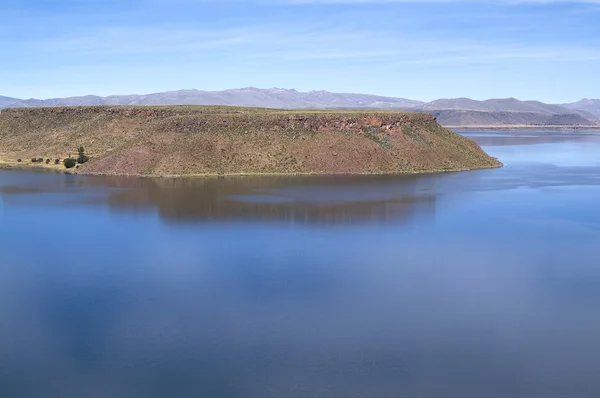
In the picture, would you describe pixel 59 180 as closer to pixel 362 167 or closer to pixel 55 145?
pixel 55 145

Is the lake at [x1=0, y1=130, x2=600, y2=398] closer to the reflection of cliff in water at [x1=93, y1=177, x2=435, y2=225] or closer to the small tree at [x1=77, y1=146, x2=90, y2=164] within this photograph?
the reflection of cliff in water at [x1=93, y1=177, x2=435, y2=225]

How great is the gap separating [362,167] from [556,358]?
209ft

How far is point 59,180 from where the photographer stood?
248 feet

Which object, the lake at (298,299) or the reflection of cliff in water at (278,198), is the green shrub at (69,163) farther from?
the lake at (298,299)

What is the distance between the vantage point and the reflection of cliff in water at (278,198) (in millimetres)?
50969

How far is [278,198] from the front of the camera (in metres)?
59.8

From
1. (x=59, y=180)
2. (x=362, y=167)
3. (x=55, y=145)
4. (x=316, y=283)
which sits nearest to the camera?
(x=316, y=283)

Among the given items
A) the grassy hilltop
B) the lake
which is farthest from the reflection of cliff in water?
the grassy hilltop

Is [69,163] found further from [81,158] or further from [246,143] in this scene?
[246,143]

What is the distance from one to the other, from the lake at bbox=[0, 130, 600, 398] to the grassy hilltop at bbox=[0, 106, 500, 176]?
27.5 meters

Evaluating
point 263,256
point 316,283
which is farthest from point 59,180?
point 316,283

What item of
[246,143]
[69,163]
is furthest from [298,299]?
[69,163]

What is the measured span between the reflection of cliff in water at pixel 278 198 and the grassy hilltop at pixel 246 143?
254 inches

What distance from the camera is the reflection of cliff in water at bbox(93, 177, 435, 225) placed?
51.0m
